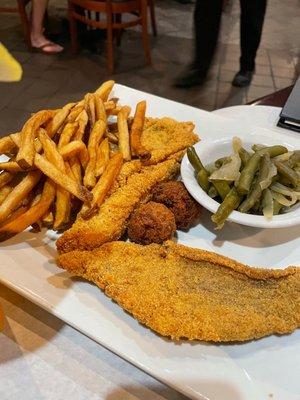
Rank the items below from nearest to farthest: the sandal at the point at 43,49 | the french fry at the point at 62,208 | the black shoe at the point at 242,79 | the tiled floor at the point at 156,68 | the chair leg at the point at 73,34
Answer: the french fry at the point at 62,208 < the tiled floor at the point at 156,68 < the black shoe at the point at 242,79 < the chair leg at the point at 73,34 < the sandal at the point at 43,49

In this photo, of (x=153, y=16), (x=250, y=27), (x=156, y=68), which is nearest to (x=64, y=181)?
(x=250, y=27)

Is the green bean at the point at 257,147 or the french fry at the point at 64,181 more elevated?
the french fry at the point at 64,181

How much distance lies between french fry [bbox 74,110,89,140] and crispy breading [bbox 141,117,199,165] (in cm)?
26

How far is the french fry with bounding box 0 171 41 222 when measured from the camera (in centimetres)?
144

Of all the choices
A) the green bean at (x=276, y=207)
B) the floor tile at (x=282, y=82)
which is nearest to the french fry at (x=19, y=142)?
the green bean at (x=276, y=207)

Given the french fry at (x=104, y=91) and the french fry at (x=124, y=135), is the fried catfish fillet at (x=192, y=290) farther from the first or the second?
the french fry at (x=104, y=91)

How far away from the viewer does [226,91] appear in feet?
14.8

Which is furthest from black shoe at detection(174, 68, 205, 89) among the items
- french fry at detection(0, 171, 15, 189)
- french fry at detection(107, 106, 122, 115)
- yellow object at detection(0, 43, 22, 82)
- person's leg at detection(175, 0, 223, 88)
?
yellow object at detection(0, 43, 22, 82)

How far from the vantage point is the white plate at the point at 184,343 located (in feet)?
3.66

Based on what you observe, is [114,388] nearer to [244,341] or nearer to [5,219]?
[244,341]

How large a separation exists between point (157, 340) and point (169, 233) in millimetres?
404

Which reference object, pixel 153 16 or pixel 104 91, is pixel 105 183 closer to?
pixel 104 91

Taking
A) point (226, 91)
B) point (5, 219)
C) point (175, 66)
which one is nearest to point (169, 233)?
point (5, 219)

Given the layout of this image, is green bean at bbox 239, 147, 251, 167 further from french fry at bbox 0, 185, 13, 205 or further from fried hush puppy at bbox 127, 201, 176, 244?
french fry at bbox 0, 185, 13, 205
